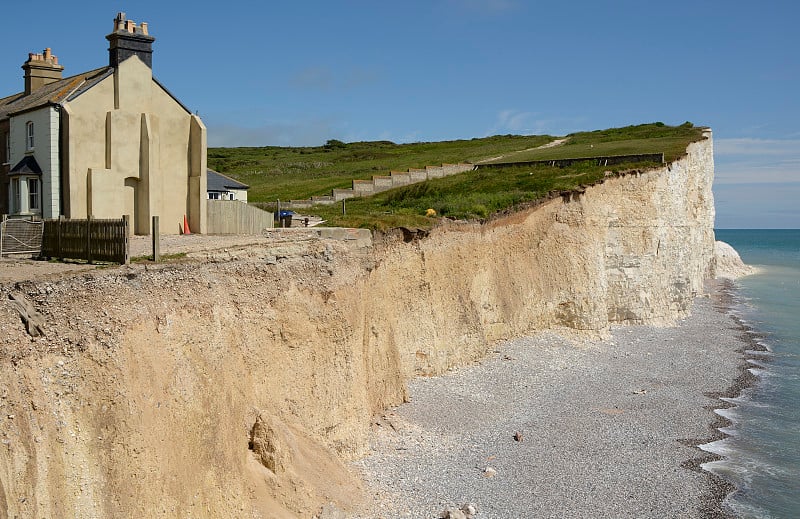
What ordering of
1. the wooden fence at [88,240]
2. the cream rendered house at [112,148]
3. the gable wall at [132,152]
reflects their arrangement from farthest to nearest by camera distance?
the gable wall at [132,152]
the cream rendered house at [112,148]
the wooden fence at [88,240]

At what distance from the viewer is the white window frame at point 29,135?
24.0 metres

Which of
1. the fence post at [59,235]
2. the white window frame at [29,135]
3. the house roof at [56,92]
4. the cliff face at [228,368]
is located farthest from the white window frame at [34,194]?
the cliff face at [228,368]

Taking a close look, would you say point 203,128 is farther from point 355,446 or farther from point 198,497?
point 198,497

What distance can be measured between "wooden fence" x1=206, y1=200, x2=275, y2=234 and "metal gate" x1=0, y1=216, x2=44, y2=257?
340 inches

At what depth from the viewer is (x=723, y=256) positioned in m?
82.2

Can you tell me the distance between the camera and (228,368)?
51.4 feet

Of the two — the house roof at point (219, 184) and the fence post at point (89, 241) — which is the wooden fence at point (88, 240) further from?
the house roof at point (219, 184)

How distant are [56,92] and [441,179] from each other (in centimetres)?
3245

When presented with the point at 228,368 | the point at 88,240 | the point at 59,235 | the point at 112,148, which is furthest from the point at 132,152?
the point at 228,368

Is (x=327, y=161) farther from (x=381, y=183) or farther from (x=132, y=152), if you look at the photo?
(x=132, y=152)

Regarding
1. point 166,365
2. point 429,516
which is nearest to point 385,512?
point 429,516

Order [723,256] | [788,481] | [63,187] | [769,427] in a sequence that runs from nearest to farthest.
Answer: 1. [788,481]
2. [63,187]
3. [769,427]
4. [723,256]

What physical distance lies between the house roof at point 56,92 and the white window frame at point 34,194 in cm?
246

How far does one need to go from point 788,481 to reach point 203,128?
903 inches
